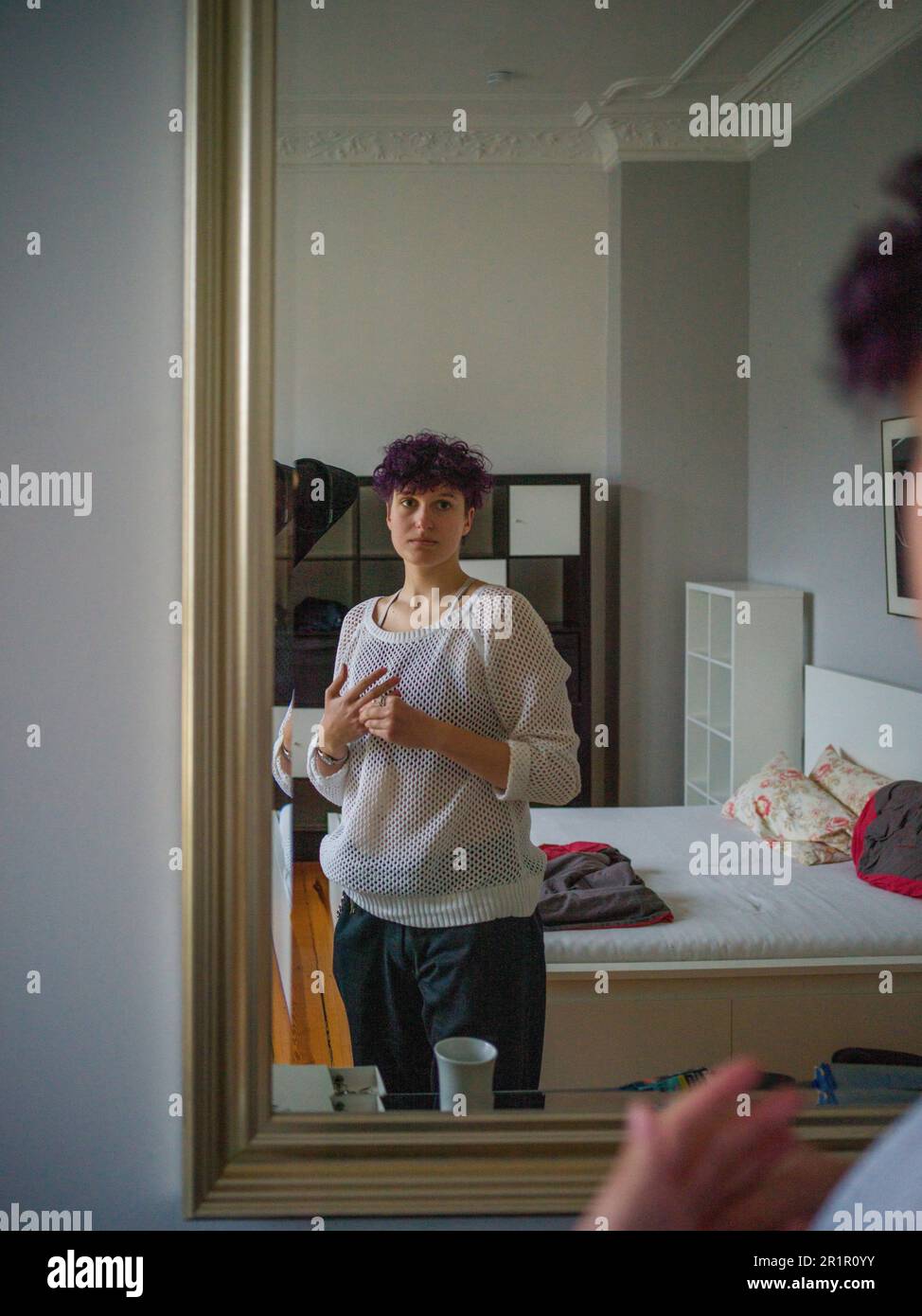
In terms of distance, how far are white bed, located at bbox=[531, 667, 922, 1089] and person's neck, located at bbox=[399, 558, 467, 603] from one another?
0.74ft

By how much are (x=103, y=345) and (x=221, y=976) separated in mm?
566

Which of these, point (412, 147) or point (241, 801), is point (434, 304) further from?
point (241, 801)

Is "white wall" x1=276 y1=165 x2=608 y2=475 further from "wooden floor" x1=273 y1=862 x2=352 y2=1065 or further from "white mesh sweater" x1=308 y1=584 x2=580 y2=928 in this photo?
"wooden floor" x1=273 y1=862 x2=352 y2=1065

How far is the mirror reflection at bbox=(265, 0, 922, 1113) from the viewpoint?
1009 mm

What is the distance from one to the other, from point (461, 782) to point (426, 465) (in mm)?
287

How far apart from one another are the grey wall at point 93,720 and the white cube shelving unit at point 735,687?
18.8 inches

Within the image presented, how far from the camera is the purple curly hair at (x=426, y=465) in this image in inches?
40.1

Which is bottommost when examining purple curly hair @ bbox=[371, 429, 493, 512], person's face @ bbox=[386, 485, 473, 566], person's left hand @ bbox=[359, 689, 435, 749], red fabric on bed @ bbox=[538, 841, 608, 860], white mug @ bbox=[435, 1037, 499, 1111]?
white mug @ bbox=[435, 1037, 499, 1111]

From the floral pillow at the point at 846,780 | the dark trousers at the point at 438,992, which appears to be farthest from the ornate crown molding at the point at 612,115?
the dark trousers at the point at 438,992

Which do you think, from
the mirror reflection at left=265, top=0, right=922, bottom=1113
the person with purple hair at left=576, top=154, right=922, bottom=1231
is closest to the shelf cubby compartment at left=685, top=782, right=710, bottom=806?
the mirror reflection at left=265, top=0, right=922, bottom=1113

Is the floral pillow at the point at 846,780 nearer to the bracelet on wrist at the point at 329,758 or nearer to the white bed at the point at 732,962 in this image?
the white bed at the point at 732,962

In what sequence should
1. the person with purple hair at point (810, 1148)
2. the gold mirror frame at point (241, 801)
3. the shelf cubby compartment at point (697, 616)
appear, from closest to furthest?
the person with purple hair at point (810, 1148), the gold mirror frame at point (241, 801), the shelf cubby compartment at point (697, 616)

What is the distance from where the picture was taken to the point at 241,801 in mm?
995

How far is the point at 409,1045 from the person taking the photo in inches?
40.9
